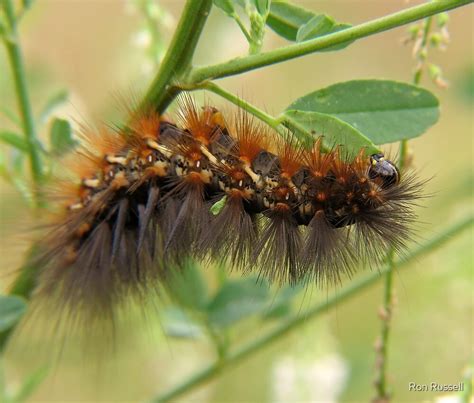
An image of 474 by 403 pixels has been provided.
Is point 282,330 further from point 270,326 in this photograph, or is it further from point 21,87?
point 21,87

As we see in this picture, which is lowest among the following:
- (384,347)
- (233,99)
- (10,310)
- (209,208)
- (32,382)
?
(32,382)

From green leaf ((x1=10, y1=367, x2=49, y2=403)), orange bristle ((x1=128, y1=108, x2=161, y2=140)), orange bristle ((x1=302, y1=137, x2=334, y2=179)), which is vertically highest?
orange bristle ((x1=128, y1=108, x2=161, y2=140))

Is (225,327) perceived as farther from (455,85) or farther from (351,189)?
(455,85)

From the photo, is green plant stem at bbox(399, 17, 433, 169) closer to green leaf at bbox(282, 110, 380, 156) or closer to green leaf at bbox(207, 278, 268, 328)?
green leaf at bbox(282, 110, 380, 156)

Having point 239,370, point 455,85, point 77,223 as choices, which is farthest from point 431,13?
point 455,85

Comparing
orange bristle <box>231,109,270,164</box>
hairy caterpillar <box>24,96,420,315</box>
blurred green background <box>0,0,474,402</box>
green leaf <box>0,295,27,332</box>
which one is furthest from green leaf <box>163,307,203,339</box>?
orange bristle <box>231,109,270,164</box>

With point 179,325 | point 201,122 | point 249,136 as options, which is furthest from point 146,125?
point 179,325
